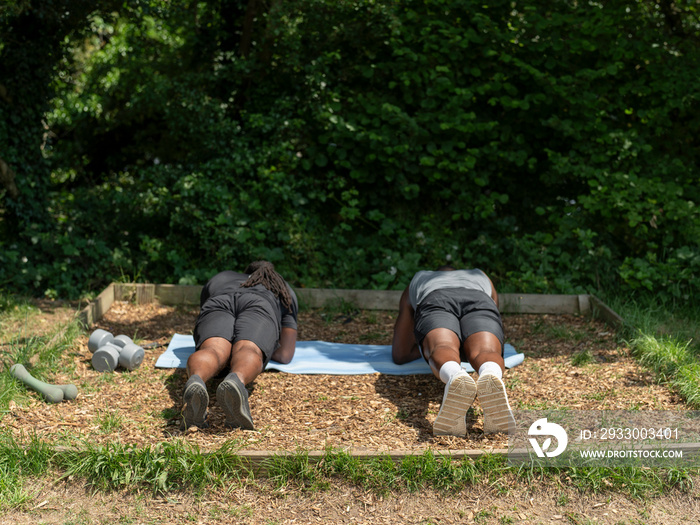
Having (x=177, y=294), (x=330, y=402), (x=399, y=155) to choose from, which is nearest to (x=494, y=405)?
(x=330, y=402)

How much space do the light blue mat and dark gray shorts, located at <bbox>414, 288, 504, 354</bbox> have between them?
52 centimetres

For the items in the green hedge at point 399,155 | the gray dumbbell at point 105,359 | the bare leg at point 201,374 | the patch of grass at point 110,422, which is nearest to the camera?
the bare leg at point 201,374

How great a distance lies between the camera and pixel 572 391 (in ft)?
13.2

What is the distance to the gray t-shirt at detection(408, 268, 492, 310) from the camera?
4137 mm

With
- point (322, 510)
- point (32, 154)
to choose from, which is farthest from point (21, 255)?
point (322, 510)

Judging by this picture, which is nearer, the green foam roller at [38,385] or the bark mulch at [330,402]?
the bark mulch at [330,402]

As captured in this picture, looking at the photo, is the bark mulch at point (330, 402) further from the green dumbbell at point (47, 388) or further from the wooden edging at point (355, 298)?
the wooden edging at point (355, 298)

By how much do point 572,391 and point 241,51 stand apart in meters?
5.37

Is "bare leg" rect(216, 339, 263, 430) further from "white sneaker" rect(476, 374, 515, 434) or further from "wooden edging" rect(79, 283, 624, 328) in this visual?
"wooden edging" rect(79, 283, 624, 328)

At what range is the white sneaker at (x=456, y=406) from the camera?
3188 mm

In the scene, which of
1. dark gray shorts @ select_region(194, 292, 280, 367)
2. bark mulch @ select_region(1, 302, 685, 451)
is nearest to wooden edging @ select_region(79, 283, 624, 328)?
bark mulch @ select_region(1, 302, 685, 451)

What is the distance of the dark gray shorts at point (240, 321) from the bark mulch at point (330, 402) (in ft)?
1.17

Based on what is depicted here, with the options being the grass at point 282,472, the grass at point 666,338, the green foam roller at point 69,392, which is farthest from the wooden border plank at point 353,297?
the grass at point 282,472

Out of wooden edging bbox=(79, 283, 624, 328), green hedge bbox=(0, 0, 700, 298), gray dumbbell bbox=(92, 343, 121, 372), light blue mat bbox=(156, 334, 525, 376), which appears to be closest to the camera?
gray dumbbell bbox=(92, 343, 121, 372)
